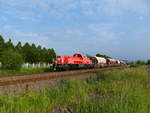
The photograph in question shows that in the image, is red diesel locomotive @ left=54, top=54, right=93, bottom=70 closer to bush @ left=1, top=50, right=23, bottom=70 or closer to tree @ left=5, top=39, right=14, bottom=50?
bush @ left=1, top=50, right=23, bottom=70

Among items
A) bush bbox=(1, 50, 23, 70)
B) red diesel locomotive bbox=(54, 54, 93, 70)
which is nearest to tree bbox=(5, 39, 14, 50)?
bush bbox=(1, 50, 23, 70)

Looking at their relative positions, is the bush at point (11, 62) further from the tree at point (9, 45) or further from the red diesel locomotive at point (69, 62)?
the tree at point (9, 45)

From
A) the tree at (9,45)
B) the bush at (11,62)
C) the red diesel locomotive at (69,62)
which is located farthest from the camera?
the tree at (9,45)

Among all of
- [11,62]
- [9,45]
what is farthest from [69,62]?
[9,45]

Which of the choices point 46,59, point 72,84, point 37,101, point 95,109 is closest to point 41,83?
point 72,84

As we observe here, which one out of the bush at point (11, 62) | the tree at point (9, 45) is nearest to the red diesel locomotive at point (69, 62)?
the bush at point (11, 62)

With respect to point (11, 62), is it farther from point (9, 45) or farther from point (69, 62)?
point (9, 45)

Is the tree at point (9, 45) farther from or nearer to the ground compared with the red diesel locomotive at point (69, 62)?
farther from the ground

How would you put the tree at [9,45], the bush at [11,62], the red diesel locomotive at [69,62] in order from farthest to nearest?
the tree at [9,45]
the bush at [11,62]
the red diesel locomotive at [69,62]

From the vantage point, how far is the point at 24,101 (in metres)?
7.64

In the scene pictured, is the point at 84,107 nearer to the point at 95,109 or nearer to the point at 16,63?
the point at 95,109

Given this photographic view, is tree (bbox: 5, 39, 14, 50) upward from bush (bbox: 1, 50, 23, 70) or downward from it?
upward

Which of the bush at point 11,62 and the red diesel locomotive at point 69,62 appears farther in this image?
the bush at point 11,62

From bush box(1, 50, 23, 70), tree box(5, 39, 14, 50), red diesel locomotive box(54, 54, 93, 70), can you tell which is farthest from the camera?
tree box(5, 39, 14, 50)
